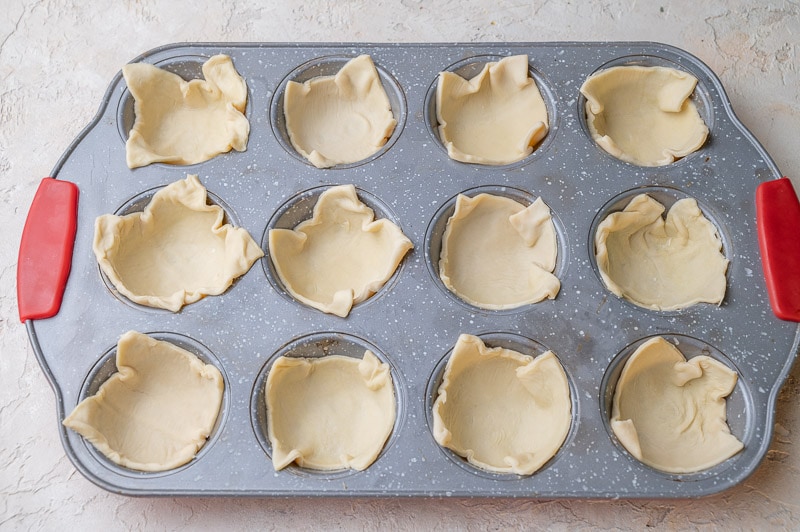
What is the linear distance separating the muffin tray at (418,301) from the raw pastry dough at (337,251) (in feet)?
0.16

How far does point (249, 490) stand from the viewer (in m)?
2.03

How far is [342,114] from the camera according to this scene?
104 inches

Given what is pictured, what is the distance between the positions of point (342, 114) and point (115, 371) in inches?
50.9

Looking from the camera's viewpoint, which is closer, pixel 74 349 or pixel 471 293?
pixel 74 349

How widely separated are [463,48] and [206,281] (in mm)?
1342

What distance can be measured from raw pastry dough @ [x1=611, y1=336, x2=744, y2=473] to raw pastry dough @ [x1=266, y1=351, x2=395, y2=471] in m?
0.78

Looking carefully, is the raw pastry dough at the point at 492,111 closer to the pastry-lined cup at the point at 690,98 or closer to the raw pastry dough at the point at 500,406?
the pastry-lined cup at the point at 690,98

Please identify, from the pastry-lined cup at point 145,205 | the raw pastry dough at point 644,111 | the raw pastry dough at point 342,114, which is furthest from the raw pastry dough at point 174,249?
the raw pastry dough at point 644,111

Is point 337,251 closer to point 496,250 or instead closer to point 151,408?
point 496,250

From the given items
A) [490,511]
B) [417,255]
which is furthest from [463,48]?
[490,511]

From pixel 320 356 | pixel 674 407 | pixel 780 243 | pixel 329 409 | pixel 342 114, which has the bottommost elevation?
pixel 674 407

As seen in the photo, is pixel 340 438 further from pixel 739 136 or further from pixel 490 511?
pixel 739 136

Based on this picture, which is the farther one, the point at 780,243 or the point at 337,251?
the point at 337,251

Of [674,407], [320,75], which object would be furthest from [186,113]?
[674,407]
